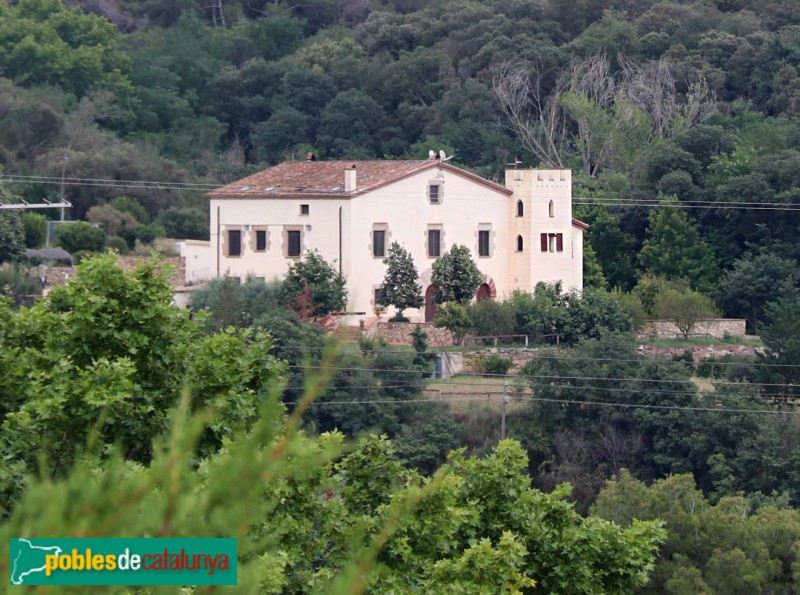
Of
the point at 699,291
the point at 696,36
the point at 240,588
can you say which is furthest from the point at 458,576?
the point at 696,36

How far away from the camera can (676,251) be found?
4412cm

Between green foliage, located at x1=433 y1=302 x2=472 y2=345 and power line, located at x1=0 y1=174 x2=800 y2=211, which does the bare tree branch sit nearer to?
power line, located at x1=0 y1=174 x2=800 y2=211

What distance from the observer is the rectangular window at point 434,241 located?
3966 centimetres

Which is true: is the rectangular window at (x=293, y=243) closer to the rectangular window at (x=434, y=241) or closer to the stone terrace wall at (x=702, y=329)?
the rectangular window at (x=434, y=241)

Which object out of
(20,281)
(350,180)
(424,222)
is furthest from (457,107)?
(20,281)

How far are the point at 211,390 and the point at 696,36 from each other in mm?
52146

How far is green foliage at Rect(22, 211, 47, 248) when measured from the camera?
4462 cm

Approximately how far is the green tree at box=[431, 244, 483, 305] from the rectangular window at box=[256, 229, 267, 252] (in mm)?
4376

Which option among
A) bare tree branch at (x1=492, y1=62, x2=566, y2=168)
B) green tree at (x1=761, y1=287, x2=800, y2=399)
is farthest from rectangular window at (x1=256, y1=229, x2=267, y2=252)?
bare tree branch at (x1=492, y1=62, x2=566, y2=168)

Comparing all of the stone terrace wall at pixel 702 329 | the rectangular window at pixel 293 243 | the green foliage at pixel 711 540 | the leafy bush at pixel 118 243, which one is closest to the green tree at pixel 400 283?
the rectangular window at pixel 293 243

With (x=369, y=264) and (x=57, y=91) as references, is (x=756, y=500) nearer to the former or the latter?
(x=369, y=264)

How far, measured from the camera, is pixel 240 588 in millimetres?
4188

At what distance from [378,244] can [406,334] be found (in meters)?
2.79

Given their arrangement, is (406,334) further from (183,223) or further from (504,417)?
(183,223)
